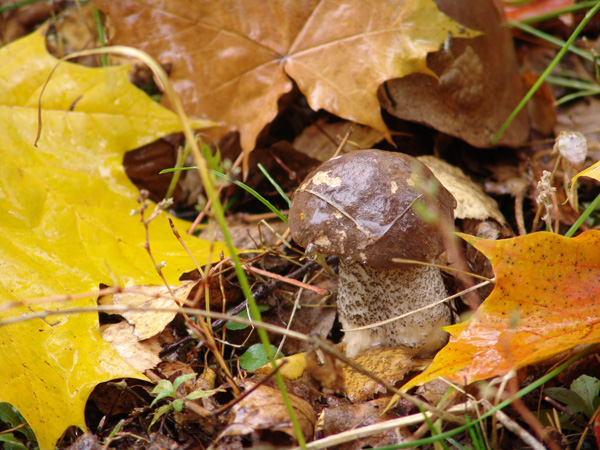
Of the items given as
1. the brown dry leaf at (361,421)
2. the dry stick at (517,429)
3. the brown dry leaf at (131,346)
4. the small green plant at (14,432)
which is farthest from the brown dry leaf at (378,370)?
the small green plant at (14,432)

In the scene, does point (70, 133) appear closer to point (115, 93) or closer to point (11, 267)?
point (115, 93)

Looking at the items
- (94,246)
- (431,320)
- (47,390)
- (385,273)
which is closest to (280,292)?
(385,273)

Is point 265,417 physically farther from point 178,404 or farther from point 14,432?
point 14,432

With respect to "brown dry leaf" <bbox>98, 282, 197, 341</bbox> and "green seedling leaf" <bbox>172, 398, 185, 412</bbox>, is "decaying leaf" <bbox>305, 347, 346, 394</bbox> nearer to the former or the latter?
"green seedling leaf" <bbox>172, 398, 185, 412</bbox>

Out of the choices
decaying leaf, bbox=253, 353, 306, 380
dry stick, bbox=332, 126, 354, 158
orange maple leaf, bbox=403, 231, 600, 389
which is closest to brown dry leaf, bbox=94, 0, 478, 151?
dry stick, bbox=332, 126, 354, 158

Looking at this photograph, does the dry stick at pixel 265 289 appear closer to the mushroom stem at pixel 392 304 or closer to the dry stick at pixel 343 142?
the mushroom stem at pixel 392 304

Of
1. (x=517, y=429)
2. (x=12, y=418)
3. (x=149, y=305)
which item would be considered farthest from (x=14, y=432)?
(x=517, y=429)
